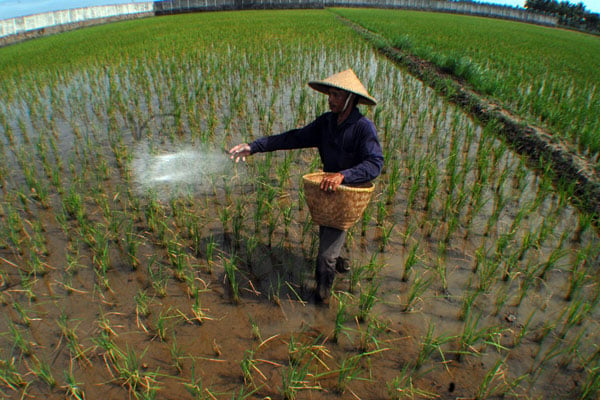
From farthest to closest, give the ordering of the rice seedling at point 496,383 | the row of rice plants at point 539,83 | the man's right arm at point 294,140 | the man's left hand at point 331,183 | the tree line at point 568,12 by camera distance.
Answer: the tree line at point 568,12
the row of rice plants at point 539,83
the man's right arm at point 294,140
the man's left hand at point 331,183
the rice seedling at point 496,383

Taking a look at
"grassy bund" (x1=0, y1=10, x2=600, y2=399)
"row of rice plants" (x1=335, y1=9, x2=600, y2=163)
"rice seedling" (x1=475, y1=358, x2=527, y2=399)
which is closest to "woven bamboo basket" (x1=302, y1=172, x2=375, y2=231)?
"grassy bund" (x1=0, y1=10, x2=600, y2=399)

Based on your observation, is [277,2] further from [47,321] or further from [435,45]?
[47,321]

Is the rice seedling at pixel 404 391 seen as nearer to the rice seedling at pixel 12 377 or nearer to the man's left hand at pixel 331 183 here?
the man's left hand at pixel 331 183

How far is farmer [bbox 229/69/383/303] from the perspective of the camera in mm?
1804

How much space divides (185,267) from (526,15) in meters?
41.0

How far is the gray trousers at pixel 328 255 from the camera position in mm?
1860

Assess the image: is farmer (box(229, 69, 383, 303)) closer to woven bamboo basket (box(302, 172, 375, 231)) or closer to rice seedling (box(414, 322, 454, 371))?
woven bamboo basket (box(302, 172, 375, 231))

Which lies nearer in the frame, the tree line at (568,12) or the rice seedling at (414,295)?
the rice seedling at (414,295)

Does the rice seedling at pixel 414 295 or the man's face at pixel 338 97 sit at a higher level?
the man's face at pixel 338 97

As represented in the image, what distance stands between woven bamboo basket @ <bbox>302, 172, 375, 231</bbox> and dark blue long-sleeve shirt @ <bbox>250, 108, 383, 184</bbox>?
8 cm

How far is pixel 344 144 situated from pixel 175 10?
2905 centimetres

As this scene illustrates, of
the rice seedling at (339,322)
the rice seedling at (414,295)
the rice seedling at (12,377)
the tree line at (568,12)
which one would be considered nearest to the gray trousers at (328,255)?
the rice seedling at (339,322)

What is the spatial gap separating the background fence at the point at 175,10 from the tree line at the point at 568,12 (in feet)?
6.13

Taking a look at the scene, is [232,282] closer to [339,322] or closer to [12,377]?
[339,322]
